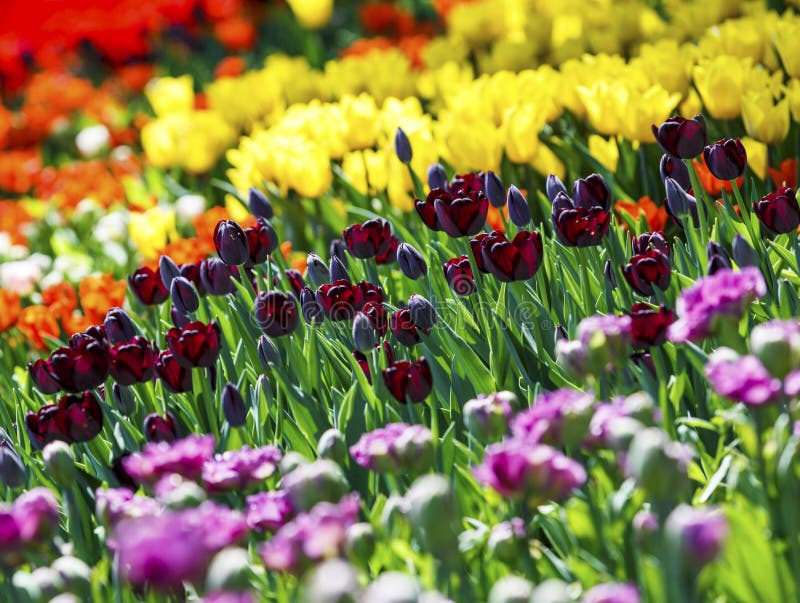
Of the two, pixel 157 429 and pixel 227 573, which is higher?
pixel 227 573

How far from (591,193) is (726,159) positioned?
0.93 feet

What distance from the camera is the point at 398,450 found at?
1600 mm

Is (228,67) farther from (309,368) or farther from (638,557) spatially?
(638,557)

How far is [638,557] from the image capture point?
1.60m

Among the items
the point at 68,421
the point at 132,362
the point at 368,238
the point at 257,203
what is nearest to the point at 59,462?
the point at 68,421

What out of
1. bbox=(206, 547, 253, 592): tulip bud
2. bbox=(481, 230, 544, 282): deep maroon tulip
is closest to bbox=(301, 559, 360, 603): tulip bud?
bbox=(206, 547, 253, 592): tulip bud

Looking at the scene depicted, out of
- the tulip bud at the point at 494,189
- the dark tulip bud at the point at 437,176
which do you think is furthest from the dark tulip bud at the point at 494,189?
the dark tulip bud at the point at 437,176

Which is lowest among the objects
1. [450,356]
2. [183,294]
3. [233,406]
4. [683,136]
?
[450,356]

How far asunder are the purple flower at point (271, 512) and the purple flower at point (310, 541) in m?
0.23

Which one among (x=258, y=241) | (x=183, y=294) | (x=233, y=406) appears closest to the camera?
(x=233, y=406)

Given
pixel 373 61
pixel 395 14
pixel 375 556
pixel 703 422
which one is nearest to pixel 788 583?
pixel 703 422

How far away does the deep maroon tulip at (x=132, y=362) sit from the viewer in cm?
210

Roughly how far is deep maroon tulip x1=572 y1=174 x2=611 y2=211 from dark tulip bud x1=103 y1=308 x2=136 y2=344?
0.99 meters

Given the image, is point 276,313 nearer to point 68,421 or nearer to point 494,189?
point 68,421
